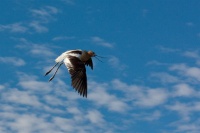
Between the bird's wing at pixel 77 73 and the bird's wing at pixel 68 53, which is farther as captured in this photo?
the bird's wing at pixel 68 53

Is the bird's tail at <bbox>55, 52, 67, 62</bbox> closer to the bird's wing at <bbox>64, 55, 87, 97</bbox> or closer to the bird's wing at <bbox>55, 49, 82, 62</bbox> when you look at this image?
the bird's wing at <bbox>55, 49, 82, 62</bbox>

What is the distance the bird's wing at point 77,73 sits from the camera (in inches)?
891

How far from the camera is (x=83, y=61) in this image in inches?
941

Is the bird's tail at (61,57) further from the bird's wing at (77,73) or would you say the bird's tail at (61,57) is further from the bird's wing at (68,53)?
the bird's wing at (77,73)

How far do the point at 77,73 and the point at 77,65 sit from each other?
→ 1.16 ft

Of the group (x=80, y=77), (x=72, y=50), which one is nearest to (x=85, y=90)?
(x=80, y=77)

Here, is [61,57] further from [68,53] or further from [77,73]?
[77,73]

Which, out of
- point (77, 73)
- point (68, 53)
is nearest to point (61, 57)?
point (68, 53)

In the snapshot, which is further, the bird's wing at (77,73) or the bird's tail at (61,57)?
the bird's tail at (61,57)

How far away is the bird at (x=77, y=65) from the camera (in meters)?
22.7

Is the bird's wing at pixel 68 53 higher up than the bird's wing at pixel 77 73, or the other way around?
the bird's wing at pixel 68 53

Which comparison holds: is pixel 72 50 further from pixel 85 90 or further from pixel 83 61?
pixel 85 90

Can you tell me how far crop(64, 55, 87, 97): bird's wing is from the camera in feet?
74.3

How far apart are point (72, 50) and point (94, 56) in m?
1.05
